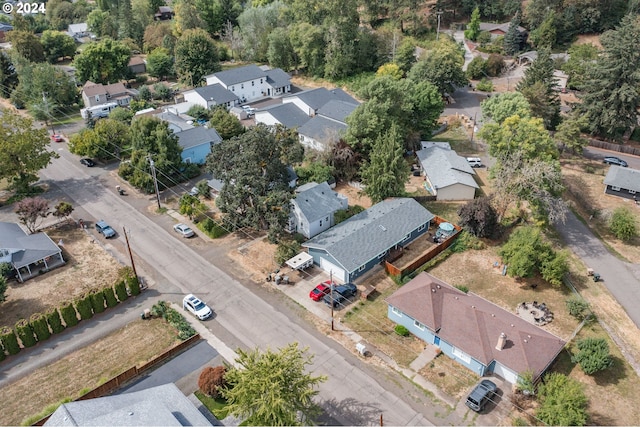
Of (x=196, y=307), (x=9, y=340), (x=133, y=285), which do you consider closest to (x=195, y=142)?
(x=133, y=285)

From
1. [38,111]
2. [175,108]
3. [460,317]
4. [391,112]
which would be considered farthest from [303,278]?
[38,111]

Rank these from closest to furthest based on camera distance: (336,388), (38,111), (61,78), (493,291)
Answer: (336,388), (493,291), (38,111), (61,78)

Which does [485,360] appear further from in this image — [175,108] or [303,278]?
[175,108]

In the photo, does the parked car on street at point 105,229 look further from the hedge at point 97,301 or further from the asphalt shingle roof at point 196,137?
the asphalt shingle roof at point 196,137

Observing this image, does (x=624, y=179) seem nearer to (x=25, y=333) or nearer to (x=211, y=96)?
(x=211, y=96)

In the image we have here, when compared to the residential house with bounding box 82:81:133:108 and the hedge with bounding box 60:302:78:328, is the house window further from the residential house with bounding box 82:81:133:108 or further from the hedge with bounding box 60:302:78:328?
the residential house with bounding box 82:81:133:108

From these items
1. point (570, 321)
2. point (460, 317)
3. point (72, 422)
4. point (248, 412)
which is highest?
point (72, 422)

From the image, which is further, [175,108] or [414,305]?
[175,108]
